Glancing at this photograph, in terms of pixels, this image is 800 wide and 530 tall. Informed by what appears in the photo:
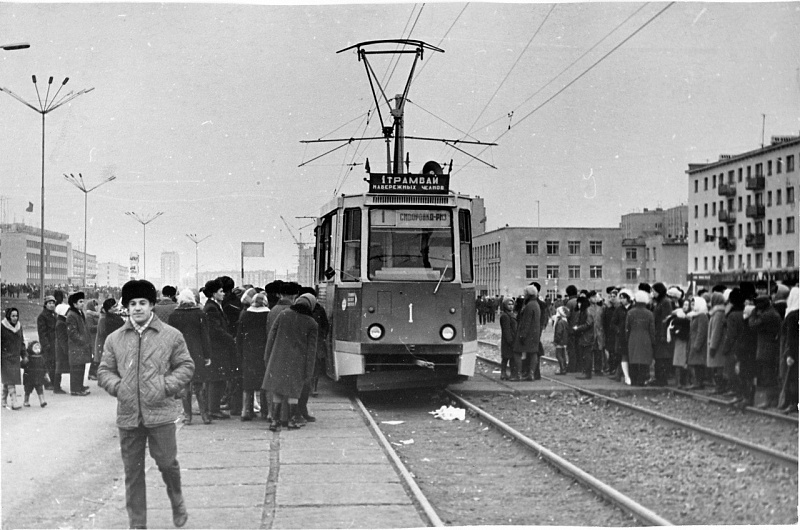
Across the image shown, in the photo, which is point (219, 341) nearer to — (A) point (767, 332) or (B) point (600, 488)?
(B) point (600, 488)

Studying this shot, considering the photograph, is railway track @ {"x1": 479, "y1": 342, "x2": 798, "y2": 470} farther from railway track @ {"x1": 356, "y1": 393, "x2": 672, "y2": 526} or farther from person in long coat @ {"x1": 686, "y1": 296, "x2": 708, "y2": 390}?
railway track @ {"x1": 356, "y1": 393, "x2": 672, "y2": 526}

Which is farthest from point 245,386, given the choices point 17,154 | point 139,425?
point 139,425

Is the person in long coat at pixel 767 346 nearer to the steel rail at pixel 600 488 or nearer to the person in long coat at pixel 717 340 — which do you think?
the person in long coat at pixel 717 340

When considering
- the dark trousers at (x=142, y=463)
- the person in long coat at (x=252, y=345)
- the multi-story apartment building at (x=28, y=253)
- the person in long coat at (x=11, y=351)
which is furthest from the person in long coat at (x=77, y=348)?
the dark trousers at (x=142, y=463)

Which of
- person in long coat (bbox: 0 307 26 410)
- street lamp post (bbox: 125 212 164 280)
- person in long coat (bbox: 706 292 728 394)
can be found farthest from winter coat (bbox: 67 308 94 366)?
person in long coat (bbox: 706 292 728 394)

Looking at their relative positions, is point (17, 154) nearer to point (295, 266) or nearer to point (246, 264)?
point (246, 264)

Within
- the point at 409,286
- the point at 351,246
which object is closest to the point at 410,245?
the point at 409,286
